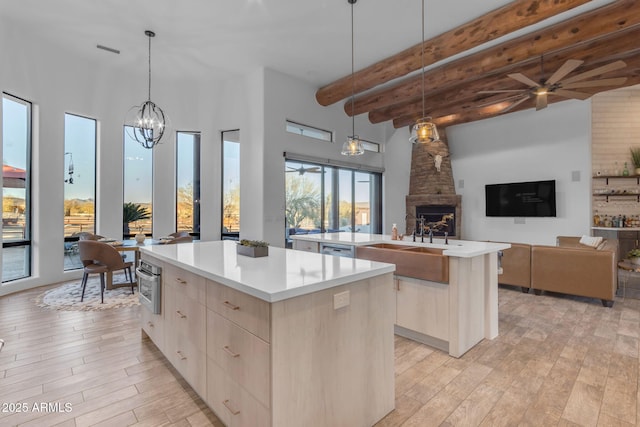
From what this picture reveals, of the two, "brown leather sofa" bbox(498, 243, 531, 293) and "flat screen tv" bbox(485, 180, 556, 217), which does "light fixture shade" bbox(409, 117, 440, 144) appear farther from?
"flat screen tv" bbox(485, 180, 556, 217)

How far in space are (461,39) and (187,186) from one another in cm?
547

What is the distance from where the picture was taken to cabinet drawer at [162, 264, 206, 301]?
1.84 metres

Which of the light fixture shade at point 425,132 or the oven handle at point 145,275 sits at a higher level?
the light fixture shade at point 425,132

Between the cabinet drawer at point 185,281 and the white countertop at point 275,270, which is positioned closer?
the white countertop at point 275,270

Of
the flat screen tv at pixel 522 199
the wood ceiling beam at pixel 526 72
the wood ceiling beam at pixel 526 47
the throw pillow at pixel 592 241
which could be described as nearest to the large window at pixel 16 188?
the wood ceiling beam at pixel 526 47

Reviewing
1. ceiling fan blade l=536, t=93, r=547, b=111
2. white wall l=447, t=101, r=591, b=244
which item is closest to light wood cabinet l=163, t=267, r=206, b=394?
ceiling fan blade l=536, t=93, r=547, b=111

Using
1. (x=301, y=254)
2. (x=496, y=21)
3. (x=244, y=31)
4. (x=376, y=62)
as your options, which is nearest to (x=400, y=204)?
(x=376, y=62)

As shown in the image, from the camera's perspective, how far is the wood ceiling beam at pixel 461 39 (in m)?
3.43

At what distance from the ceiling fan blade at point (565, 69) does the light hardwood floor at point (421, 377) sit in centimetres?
290

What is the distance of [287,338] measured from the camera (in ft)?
4.47

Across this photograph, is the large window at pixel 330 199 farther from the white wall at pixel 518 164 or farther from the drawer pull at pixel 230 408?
the drawer pull at pixel 230 408

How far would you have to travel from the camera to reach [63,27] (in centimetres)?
431

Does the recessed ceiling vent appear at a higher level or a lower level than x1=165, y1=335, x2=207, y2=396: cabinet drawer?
higher

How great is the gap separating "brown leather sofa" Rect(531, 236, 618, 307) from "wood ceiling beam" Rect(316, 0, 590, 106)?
2879 millimetres
